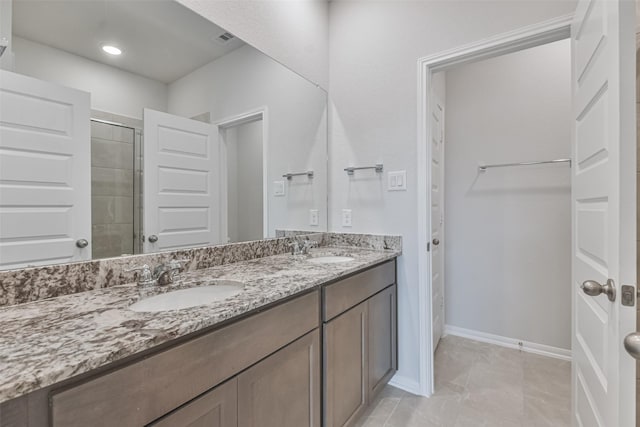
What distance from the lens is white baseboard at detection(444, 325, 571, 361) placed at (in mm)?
2296

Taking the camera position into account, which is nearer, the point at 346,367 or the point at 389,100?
the point at 346,367

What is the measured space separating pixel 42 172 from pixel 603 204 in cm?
174

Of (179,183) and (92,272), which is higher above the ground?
(179,183)

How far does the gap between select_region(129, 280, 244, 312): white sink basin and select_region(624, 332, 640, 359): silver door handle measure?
1033 mm

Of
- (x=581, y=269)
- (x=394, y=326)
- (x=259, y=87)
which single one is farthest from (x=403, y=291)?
(x=259, y=87)

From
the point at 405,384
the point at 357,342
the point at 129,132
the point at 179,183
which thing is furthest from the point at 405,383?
the point at 129,132

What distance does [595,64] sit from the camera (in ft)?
3.26

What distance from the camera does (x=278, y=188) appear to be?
6.42ft

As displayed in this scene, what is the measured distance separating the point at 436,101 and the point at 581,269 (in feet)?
5.42

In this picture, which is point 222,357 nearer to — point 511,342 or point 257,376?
point 257,376

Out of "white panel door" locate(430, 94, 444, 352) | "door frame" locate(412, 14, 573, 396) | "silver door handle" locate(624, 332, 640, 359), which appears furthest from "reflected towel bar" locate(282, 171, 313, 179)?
"silver door handle" locate(624, 332, 640, 359)

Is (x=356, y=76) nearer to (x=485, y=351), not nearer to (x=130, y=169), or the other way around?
(x=130, y=169)

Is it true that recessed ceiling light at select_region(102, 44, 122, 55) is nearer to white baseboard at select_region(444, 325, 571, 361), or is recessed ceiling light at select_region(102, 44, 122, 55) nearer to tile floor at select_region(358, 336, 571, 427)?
tile floor at select_region(358, 336, 571, 427)

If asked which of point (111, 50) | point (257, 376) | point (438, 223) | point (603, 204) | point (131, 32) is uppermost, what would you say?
point (131, 32)
